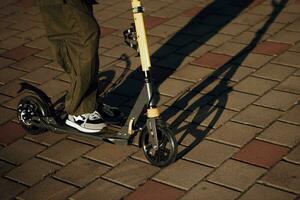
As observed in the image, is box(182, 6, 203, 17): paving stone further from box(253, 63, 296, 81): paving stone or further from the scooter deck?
the scooter deck

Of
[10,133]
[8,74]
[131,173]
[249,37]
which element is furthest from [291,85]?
[8,74]

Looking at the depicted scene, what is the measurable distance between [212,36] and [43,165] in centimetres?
288

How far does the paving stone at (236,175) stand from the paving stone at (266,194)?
0.22ft

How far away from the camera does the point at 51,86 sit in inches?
232

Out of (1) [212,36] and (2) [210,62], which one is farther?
(1) [212,36]

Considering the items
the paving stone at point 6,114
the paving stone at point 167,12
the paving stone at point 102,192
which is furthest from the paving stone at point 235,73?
the paving stone at point 6,114

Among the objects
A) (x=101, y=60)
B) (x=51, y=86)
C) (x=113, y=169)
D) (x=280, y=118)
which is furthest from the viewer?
(x=101, y=60)

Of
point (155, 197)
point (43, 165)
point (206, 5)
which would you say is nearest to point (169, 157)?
point (155, 197)

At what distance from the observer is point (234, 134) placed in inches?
186

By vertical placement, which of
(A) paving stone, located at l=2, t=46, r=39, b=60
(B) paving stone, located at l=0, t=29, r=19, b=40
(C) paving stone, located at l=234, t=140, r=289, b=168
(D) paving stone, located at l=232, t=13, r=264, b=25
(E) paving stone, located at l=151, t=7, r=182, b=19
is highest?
(B) paving stone, located at l=0, t=29, r=19, b=40

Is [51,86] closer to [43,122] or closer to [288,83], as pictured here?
[43,122]

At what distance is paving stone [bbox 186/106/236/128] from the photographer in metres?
4.93

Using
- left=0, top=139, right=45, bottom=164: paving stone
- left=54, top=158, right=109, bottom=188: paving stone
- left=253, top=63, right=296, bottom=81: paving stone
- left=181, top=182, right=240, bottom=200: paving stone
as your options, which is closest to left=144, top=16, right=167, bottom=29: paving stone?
left=253, top=63, right=296, bottom=81: paving stone

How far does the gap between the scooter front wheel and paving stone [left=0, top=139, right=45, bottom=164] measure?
101 cm
